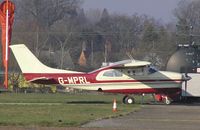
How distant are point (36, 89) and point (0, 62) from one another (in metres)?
33.2

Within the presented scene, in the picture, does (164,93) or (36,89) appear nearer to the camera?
(164,93)

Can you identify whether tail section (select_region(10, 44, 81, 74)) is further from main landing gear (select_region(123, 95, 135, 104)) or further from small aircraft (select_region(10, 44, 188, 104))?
main landing gear (select_region(123, 95, 135, 104))

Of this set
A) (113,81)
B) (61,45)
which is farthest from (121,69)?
(61,45)

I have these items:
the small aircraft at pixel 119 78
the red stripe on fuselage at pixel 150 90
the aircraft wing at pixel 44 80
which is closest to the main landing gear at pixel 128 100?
the small aircraft at pixel 119 78

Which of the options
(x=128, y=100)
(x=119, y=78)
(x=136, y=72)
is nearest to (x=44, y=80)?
(x=119, y=78)

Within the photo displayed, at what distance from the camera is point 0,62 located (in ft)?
305

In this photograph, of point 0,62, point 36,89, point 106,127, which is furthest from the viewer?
point 0,62

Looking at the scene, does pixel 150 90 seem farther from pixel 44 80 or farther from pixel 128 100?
pixel 44 80

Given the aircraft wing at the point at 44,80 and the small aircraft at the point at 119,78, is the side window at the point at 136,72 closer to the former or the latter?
the small aircraft at the point at 119,78

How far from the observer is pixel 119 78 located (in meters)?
38.8

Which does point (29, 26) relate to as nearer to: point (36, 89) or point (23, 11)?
point (23, 11)

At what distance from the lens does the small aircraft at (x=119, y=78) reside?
38625 millimetres

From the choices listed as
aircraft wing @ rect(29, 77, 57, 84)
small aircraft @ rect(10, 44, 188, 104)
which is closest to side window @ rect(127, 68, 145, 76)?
small aircraft @ rect(10, 44, 188, 104)

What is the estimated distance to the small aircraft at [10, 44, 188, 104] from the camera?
38.6 metres
